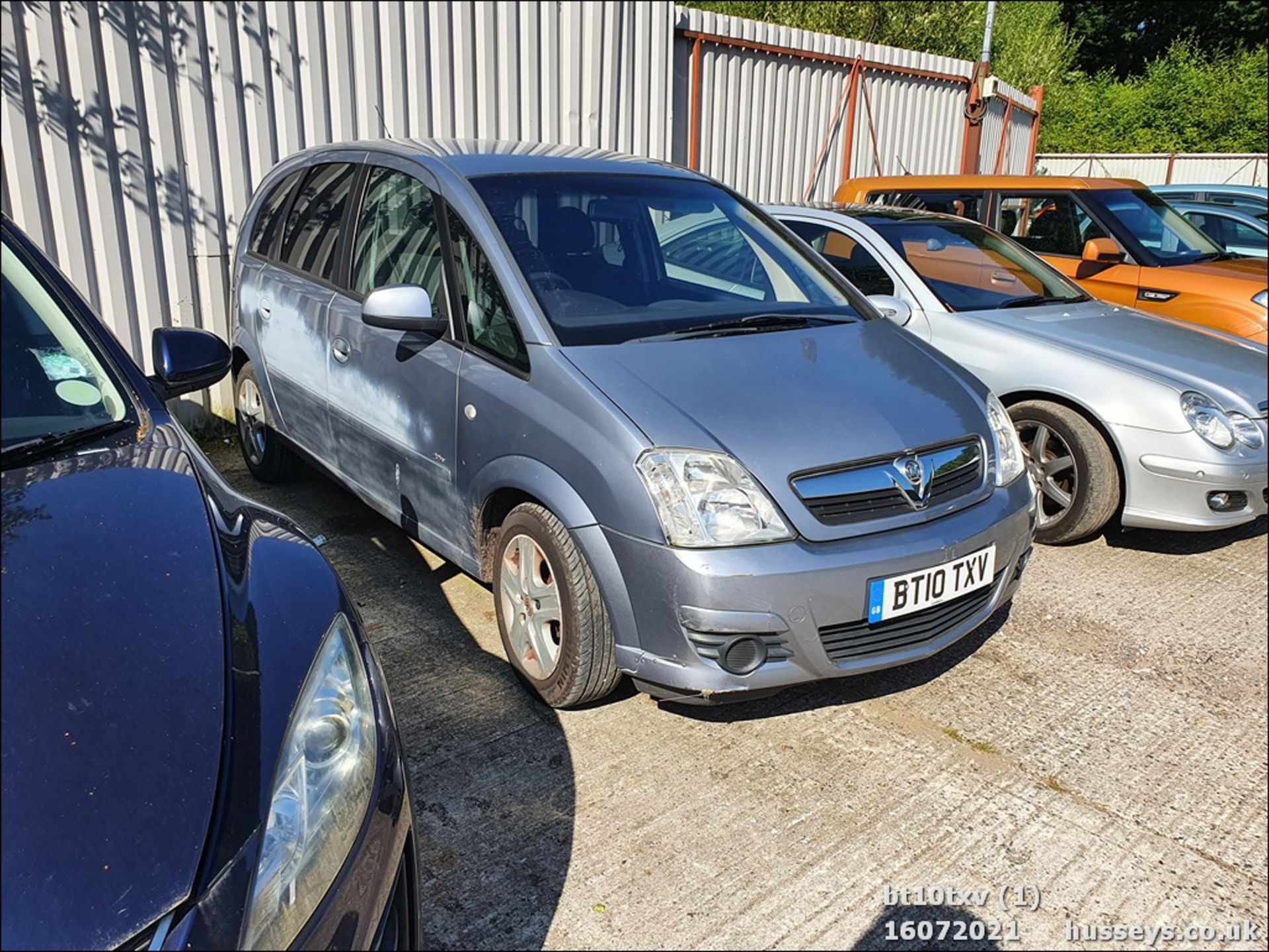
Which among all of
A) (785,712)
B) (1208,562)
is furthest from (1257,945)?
(1208,562)

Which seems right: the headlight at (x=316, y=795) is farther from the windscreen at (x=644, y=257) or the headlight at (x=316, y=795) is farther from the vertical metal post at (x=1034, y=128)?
the vertical metal post at (x=1034, y=128)

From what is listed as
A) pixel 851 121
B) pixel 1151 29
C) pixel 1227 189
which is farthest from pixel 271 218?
pixel 1151 29

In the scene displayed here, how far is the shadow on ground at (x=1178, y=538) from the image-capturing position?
4.45 metres

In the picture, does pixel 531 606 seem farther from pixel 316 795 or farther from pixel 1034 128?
pixel 1034 128

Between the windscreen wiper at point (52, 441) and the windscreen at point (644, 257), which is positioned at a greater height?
the windscreen at point (644, 257)

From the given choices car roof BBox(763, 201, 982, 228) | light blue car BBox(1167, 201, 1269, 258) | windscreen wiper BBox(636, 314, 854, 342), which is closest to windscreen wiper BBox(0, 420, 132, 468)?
windscreen wiper BBox(636, 314, 854, 342)

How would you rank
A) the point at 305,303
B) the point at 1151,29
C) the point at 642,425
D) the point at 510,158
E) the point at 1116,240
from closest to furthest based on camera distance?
the point at 642,425, the point at 510,158, the point at 305,303, the point at 1116,240, the point at 1151,29

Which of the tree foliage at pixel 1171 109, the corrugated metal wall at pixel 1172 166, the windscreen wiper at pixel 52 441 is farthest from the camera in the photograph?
the tree foliage at pixel 1171 109

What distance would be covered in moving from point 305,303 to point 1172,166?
23675 mm

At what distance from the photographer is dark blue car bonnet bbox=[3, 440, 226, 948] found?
4.00 ft

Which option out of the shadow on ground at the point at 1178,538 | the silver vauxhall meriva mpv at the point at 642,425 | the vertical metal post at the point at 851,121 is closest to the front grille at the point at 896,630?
the silver vauxhall meriva mpv at the point at 642,425

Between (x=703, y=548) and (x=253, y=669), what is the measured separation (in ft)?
3.91

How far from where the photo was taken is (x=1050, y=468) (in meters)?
4.43

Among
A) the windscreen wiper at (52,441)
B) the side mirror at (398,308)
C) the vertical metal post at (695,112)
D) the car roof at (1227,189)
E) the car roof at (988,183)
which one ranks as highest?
the vertical metal post at (695,112)
